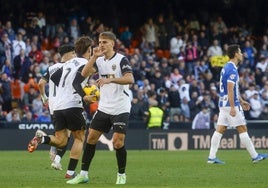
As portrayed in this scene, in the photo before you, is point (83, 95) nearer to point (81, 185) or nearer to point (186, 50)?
point (81, 185)

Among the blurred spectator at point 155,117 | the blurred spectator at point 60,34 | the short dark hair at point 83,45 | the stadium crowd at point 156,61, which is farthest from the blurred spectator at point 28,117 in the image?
the short dark hair at point 83,45

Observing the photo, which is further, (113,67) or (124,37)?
(124,37)

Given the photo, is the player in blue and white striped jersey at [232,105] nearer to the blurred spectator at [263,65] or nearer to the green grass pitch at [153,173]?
the green grass pitch at [153,173]

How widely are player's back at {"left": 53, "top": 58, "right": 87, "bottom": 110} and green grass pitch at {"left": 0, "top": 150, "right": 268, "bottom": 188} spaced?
126 centimetres

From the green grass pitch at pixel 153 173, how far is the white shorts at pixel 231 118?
2.84 ft

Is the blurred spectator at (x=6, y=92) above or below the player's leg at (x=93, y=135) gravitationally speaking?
above

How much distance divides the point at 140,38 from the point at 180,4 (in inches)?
155

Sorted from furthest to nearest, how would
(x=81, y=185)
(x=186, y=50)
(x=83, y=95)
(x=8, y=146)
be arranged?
(x=186, y=50) → (x=8, y=146) → (x=83, y=95) → (x=81, y=185)

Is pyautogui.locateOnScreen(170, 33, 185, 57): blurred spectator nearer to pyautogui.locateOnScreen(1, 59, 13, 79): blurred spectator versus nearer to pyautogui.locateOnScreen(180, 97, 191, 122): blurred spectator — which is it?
pyautogui.locateOnScreen(180, 97, 191, 122): blurred spectator

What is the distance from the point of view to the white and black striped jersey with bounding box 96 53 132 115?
14.5 m

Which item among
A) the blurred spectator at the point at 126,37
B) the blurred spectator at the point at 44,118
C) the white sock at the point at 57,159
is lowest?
the white sock at the point at 57,159

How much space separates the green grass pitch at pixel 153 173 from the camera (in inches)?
575

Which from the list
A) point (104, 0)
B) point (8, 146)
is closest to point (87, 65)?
point (8, 146)

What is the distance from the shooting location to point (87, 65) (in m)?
A: 14.4
